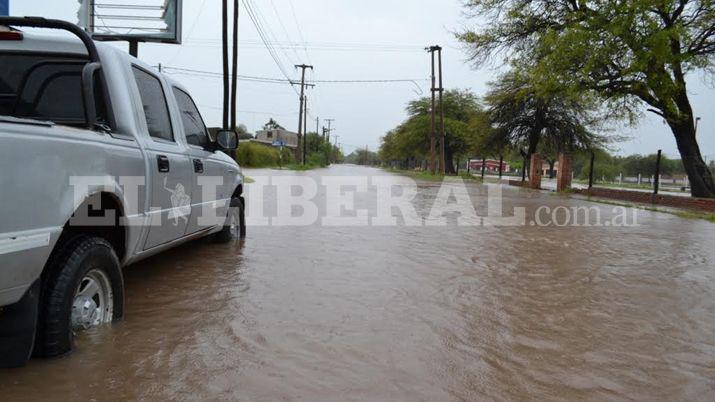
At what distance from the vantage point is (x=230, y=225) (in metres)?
6.87

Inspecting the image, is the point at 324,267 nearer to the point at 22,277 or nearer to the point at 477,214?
the point at 22,277

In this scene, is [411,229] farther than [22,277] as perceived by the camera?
Yes

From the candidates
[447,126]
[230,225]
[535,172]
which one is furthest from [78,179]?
[447,126]

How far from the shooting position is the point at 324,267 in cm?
587

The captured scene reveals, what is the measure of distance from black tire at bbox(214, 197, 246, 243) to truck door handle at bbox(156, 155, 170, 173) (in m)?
2.55

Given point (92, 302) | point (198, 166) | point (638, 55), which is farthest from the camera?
point (638, 55)

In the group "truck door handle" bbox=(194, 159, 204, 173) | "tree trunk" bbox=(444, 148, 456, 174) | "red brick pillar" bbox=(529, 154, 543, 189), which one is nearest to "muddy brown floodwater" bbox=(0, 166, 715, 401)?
"truck door handle" bbox=(194, 159, 204, 173)

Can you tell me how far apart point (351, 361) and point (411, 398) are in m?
0.56

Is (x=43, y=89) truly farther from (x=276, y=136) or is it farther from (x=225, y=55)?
(x=276, y=136)

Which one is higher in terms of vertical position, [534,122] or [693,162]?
[534,122]

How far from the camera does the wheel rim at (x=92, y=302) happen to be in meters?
3.13

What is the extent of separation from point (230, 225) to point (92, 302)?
3613 mm

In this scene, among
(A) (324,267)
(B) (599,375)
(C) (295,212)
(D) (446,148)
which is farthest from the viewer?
(D) (446,148)

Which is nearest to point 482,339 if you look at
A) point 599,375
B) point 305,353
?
point 599,375
